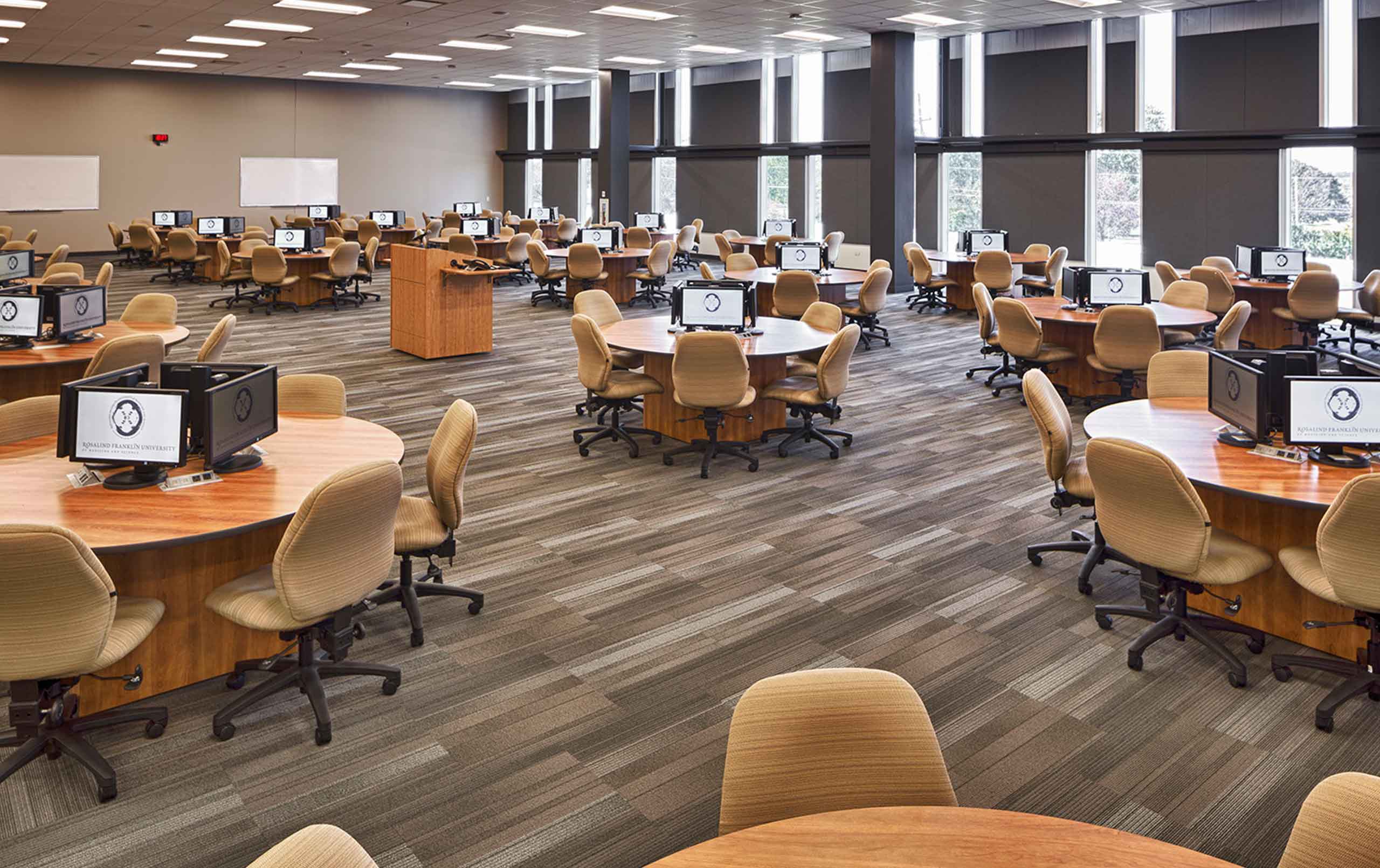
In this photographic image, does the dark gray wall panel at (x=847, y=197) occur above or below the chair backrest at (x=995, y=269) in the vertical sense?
above

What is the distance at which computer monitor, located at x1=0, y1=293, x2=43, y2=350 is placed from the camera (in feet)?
23.0

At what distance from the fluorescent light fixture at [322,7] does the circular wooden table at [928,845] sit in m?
13.5

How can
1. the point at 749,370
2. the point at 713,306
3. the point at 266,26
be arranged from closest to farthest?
the point at 749,370, the point at 713,306, the point at 266,26

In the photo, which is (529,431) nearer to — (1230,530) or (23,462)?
(23,462)

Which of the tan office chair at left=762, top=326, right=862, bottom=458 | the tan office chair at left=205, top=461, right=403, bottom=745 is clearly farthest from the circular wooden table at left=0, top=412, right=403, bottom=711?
the tan office chair at left=762, top=326, right=862, bottom=458

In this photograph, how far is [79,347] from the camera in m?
6.99

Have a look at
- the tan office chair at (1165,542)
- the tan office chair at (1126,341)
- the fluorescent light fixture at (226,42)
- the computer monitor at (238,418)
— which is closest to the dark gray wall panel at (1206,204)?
the tan office chair at (1126,341)

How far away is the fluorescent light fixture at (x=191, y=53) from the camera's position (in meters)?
18.2

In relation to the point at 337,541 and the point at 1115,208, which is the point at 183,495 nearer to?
the point at 337,541

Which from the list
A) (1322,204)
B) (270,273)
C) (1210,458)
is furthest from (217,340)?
(1322,204)

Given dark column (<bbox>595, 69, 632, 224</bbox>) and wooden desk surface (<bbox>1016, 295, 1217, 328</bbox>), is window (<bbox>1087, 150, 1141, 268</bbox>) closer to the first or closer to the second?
wooden desk surface (<bbox>1016, 295, 1217, 328</bbox>)

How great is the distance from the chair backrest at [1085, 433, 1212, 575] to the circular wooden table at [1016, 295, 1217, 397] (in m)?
4.76

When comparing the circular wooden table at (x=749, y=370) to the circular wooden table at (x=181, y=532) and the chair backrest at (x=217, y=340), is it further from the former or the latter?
the circular wooden table at (x=181, y=532)

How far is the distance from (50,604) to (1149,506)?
11.5 feet
